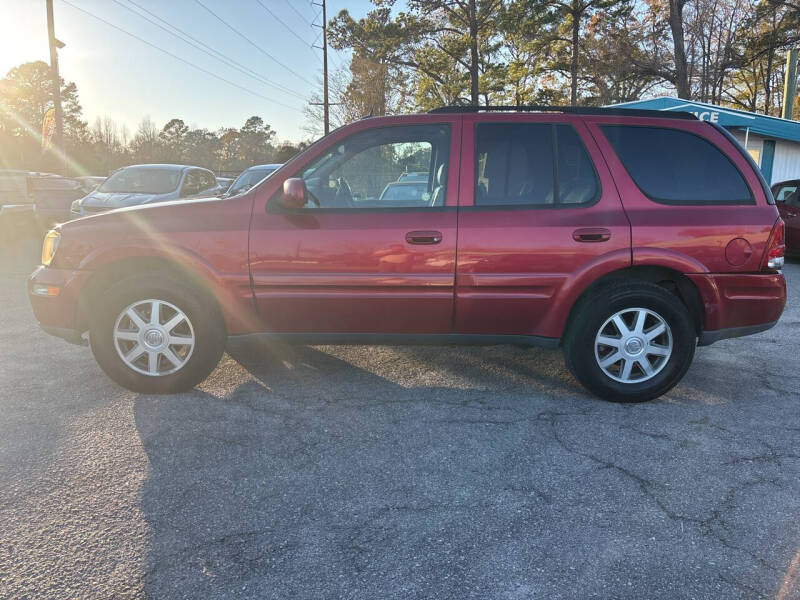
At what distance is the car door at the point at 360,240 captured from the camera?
3682 mm

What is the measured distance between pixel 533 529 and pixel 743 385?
270 cm

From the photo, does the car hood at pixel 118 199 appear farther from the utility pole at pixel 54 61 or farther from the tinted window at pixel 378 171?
the utility pole at pixel 54 61

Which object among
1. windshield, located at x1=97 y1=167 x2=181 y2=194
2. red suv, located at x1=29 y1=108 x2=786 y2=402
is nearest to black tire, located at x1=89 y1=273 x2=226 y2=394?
red suv, located at x1=29 y1=108 x2=786 y2=402

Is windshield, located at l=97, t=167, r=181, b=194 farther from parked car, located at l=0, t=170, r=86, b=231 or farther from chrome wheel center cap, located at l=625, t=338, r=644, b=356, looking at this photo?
chrome wheel center cap, located at l=625, t=338, r=644, b=356

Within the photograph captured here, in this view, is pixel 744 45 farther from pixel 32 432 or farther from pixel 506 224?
pixel 32 432

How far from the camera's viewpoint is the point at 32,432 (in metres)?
3.38

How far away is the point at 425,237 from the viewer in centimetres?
366

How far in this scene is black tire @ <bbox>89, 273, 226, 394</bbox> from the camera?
3805 millimetres

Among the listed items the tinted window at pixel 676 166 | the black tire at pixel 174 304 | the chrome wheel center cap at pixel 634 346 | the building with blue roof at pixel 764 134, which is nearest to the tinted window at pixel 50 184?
the black tire at pixel 174 304

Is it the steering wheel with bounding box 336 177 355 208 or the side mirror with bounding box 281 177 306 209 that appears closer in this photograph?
the side mirror with bounding box 281 177 306 209

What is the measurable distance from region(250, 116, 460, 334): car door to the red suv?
0.03 feet

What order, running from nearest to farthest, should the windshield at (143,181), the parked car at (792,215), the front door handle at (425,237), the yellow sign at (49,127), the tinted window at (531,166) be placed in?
the front door handle at (425,237) < the tinted window at (531,166) < the windshield at (143,181) < the parked car at (792,215) < the yellow sign at (49,127)

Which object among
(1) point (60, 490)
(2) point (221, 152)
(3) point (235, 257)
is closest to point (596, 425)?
(3) point (235, 257)

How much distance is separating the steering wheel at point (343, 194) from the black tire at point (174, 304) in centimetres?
109
